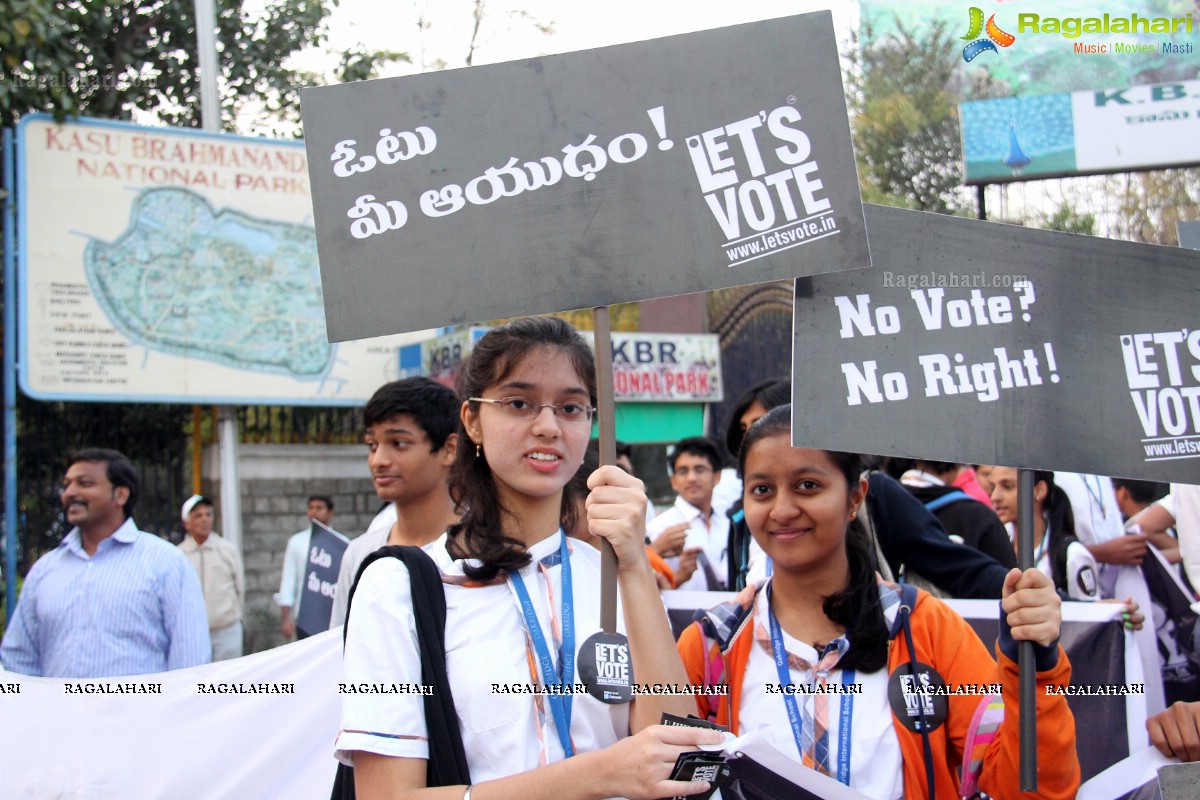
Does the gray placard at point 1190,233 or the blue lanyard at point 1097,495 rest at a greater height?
the gray placard at point 1190,233

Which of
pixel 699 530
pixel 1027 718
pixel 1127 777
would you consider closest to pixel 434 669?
pixel 1027 718

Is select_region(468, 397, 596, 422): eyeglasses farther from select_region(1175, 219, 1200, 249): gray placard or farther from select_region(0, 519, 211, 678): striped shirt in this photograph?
select_region(0, 519, 211, 678): striped shirt

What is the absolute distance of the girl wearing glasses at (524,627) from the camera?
6.45 feet

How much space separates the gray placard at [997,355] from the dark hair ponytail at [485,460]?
0.48 metres

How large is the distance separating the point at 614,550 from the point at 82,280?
8.68m

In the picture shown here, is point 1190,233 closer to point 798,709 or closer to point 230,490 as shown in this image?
point 798,709

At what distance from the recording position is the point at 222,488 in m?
9.88

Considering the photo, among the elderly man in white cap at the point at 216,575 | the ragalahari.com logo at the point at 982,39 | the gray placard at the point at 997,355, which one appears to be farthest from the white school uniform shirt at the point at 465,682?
the ragalahari.com logo at the point at 982,39

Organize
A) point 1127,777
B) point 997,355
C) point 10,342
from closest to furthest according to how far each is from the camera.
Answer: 1. point 997,355
2. point 1127,777
3. point 10,342

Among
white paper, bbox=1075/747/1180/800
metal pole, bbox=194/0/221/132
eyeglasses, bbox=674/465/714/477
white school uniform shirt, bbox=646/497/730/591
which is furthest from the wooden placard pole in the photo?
metal pole, bbox=194/0/221/132

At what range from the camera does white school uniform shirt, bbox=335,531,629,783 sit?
2.02 metres

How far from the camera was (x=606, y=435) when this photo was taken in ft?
6.98

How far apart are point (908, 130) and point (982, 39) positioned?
36.7 feet

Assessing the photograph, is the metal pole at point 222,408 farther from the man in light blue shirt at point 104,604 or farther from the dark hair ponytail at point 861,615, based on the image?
the dark hair ponytail at point 861,615
